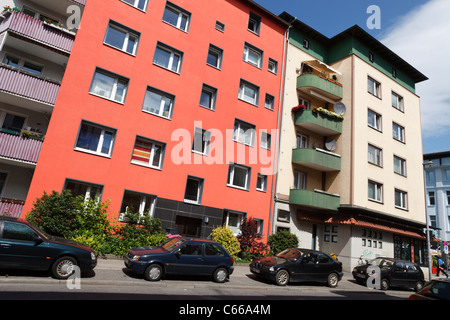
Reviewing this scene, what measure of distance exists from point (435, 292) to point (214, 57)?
1801 centimetres

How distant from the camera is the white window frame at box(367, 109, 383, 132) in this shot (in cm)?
2441

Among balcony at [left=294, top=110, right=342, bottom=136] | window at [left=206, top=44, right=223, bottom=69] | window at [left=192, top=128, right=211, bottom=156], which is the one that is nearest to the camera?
window at [left=192, top=128, right=211, bottom=156]

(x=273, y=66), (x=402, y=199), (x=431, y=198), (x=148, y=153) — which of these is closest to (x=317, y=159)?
(x=273, y=66)

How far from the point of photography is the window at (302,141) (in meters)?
22.7

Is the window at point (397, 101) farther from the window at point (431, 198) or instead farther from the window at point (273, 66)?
the window at point (431, 198)

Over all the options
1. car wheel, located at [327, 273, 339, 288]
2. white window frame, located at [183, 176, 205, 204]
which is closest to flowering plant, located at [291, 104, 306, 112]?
white window frame, located at [183, 176, 205, 204]

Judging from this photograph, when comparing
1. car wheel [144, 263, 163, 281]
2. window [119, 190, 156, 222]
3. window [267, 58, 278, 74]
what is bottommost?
car wheel [144, 263, 163, 281]

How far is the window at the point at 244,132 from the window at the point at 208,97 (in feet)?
7.04

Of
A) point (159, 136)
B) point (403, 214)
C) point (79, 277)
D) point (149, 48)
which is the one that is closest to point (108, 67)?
point (149, 48)

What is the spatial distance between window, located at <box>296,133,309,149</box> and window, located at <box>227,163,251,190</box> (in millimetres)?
5532

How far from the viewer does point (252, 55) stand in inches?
877

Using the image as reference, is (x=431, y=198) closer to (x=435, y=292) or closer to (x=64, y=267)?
(x=435, y=292)

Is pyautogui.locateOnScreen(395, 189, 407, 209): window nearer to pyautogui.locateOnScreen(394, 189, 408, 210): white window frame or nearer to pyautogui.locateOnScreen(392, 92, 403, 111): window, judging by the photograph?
pyautogui.locateOnScreen(394, 189, 408, 210): white window frame

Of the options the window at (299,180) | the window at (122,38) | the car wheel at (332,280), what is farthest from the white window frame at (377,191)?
the window at (122,38)
